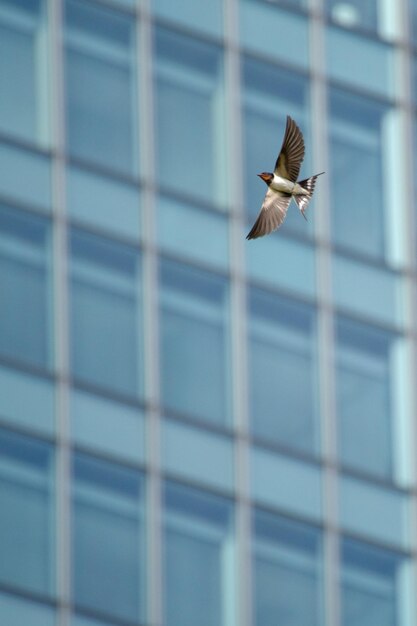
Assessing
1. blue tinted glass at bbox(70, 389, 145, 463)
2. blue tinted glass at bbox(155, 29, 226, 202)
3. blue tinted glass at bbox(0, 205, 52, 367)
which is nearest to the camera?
blue tinted glass at bbox(70, 389, 145, 463)

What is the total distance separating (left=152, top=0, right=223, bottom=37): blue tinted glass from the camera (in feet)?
103

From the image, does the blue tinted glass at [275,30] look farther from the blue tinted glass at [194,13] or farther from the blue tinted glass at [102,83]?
the blue tinted glass at [102,83]

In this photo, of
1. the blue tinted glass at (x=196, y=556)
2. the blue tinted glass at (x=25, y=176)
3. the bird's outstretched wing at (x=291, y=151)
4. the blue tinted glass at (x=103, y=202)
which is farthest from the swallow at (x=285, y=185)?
the blue tinted glass at (x=196, y=556)

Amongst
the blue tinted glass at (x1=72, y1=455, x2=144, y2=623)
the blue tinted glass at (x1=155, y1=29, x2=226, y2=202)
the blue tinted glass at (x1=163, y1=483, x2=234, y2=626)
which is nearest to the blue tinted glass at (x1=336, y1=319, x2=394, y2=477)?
the blue tinted glass at (x1=163, y1=483, x2=234, y2=626)

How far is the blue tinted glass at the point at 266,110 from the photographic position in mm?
31734

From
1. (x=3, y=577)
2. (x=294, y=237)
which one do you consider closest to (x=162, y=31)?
(x=294, y=237)

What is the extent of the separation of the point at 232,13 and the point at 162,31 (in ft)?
3.50

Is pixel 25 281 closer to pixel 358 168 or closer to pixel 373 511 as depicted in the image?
pixel 373 511

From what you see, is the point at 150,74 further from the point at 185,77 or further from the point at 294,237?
the point at 294,237

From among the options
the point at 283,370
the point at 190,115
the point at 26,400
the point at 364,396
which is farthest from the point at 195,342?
the point at 190,115

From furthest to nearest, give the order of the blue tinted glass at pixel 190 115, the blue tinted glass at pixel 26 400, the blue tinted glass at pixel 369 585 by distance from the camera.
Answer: the blue tinted glass at pixel 190 115 < the blue tinted glass at pixel 369 585 < the blue tinted glass at pixel 26 400

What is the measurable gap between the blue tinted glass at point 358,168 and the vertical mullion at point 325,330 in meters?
0.18

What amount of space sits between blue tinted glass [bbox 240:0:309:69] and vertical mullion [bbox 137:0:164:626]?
1410mm

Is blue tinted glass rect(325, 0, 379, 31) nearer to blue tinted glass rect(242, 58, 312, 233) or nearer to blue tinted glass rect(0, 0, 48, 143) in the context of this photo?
blue tinted glass rect(242, 58, 312, 233)
